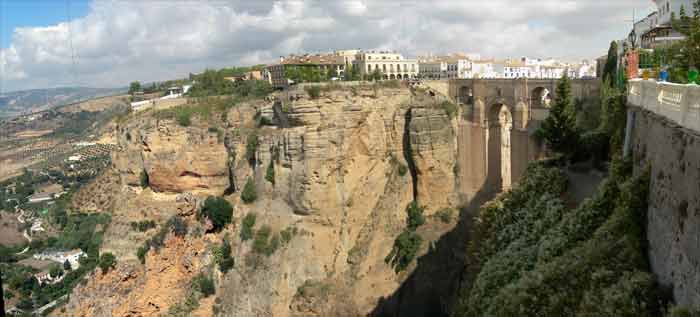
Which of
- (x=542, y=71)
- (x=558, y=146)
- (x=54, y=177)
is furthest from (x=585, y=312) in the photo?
(x=54, y=177)

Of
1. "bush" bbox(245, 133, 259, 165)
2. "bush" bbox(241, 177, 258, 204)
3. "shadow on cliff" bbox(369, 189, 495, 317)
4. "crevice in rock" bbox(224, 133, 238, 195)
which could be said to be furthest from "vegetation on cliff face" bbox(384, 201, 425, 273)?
"crevice in rock" bbox(224, 133, 238, 195)

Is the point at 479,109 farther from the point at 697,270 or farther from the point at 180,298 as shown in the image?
the point at 697,270

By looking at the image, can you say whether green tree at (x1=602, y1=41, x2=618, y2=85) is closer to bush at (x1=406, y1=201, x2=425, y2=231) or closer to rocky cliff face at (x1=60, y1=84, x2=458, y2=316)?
rocky cliff face at (x1=60, y1=84, x2=458, y2=316)

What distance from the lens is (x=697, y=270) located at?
14.6 ft

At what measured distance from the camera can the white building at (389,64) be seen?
42.7 m

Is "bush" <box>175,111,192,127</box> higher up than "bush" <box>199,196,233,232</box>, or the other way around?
"bush" <box>175,111,192,127</box>

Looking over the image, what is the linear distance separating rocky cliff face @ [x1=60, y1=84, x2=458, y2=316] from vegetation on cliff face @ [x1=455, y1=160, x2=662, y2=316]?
10381 millimetres

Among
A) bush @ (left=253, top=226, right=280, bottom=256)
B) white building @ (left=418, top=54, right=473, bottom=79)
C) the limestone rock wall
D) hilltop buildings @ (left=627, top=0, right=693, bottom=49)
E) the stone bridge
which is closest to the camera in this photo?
hilltop buildings @ (left=627, top=0, right=693, bottom=49)

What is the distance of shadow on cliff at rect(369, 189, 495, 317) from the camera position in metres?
20.3

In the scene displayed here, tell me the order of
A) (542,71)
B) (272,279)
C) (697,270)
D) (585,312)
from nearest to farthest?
(697,270) → (585,312) → (272,279) → (542,71)

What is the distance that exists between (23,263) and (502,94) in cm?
4028

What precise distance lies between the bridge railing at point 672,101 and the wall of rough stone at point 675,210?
0.11 m

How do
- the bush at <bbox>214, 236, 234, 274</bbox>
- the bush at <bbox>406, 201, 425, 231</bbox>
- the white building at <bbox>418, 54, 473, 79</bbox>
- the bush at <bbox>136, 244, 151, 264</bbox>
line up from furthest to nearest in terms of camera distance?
the white building at <bbox>418, 54, 473, 79</bbox> < the bush at <bbox>406, 201, 425, 231</bbox> < the bush at <bbox>136, 244, 151, 264</bbox> < the bush at <bbox>214, 236, 234, 274</bbox>

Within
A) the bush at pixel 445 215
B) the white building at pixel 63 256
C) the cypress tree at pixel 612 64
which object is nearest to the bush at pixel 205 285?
the bush at pixel 445 215
